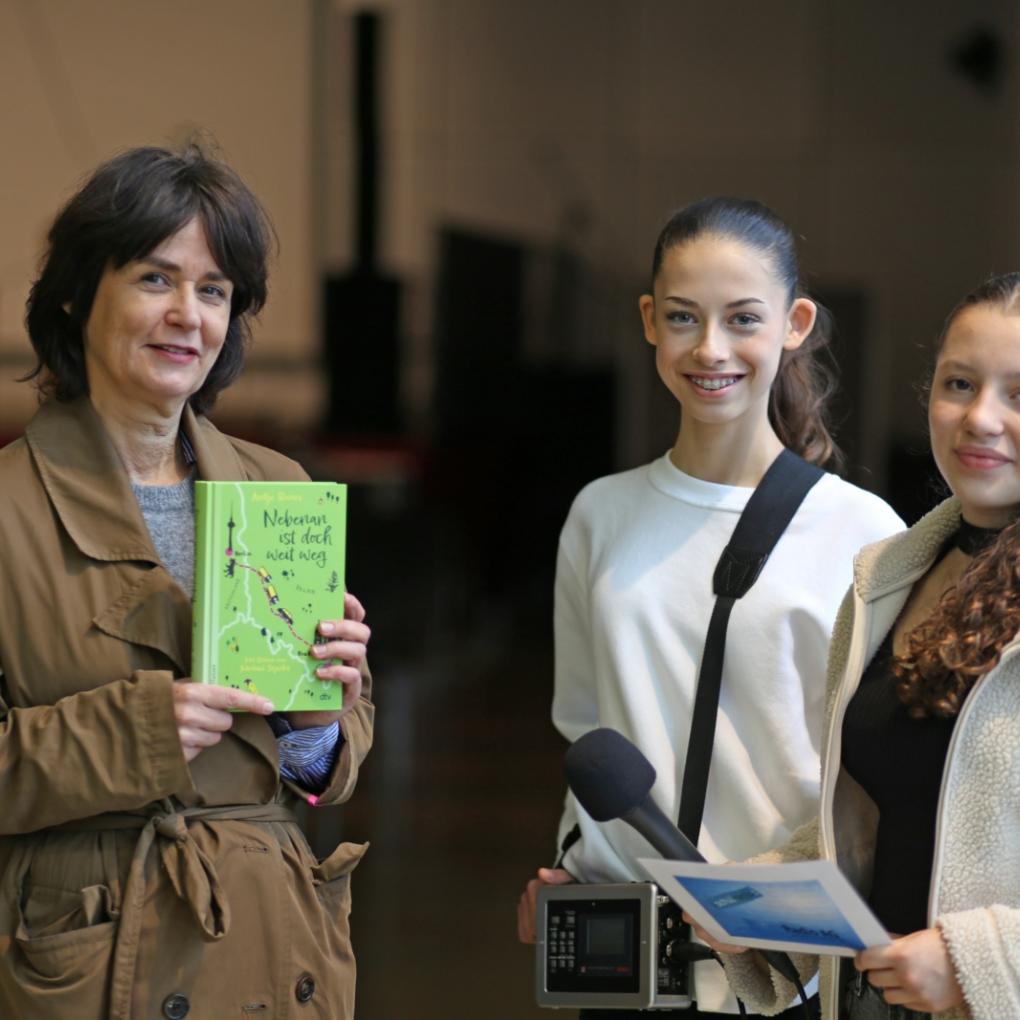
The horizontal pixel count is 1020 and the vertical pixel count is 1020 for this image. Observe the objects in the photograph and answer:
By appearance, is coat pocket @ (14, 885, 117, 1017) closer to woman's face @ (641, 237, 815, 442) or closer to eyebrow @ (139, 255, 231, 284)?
eyebrow @ (139, 255, 231, 284)

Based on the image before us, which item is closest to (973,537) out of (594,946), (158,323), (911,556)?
(911,556)

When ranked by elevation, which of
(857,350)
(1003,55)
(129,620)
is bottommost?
(129,620)

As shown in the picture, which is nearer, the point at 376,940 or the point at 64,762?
the point at 64,762

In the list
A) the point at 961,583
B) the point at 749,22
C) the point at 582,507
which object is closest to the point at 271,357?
the point at 749,22

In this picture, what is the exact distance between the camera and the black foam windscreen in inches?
66.3

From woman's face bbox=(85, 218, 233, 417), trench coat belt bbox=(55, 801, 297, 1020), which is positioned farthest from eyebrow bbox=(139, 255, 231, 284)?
trench coat belt bbox=(55, 801, 297, 1020)

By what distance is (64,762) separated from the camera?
5.73 feet

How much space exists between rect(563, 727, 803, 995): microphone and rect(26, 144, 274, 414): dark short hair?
0.70 metres

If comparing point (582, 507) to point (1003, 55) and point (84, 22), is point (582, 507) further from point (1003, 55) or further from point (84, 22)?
point (84, 22)

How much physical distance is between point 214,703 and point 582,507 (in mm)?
697

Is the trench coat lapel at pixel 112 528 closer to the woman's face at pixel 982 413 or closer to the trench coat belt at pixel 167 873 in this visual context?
the trench coat belt at pixel 167 873

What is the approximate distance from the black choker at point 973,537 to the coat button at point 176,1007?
948mm

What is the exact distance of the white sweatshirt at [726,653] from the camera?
208cm

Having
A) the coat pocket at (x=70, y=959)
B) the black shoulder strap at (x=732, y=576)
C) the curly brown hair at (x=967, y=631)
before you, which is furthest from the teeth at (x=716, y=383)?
the coat pocket at (x=70, y=959)
